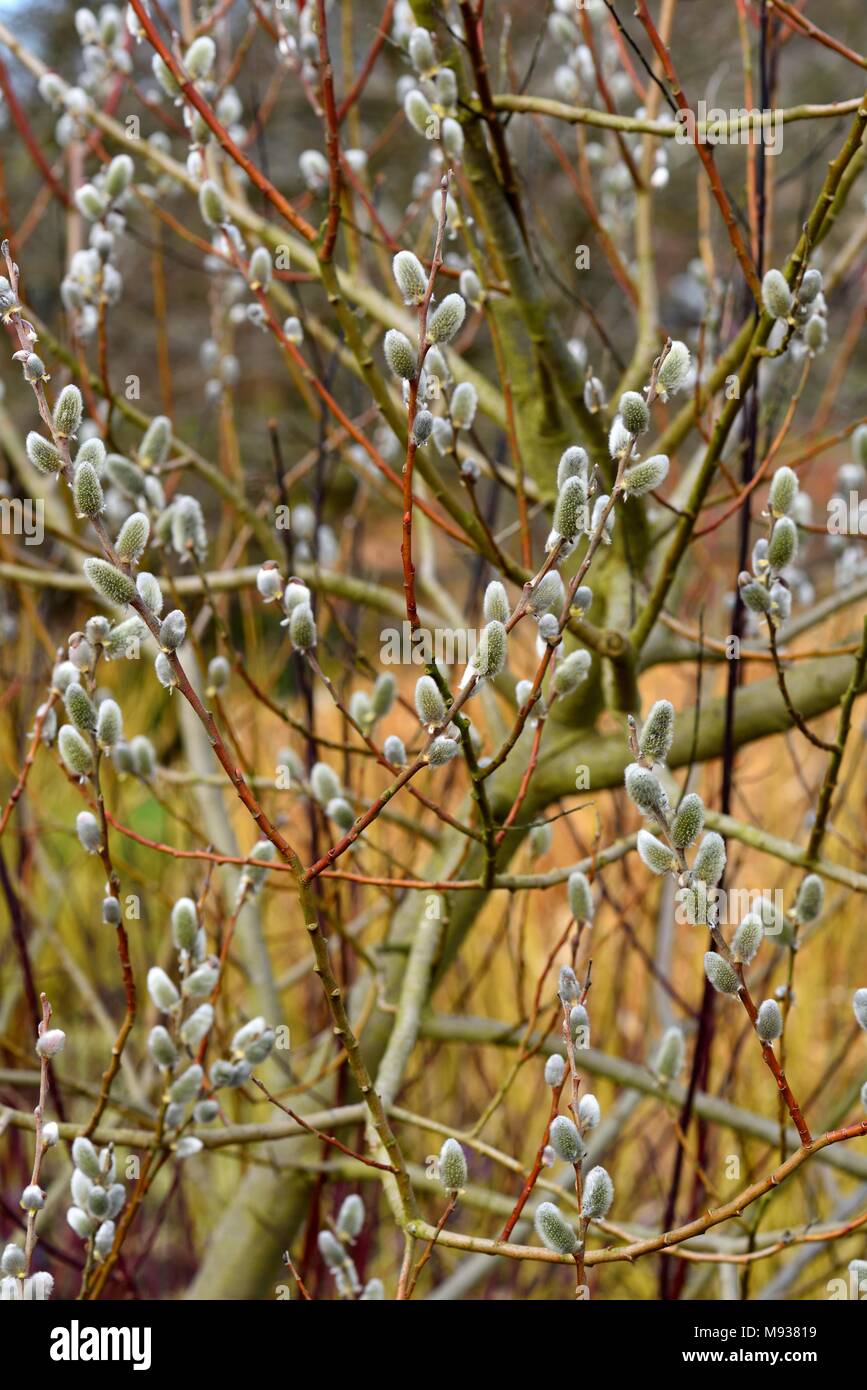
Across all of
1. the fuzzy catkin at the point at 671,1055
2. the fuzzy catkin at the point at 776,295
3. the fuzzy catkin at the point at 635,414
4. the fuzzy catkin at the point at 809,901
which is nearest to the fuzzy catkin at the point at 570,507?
the fuzzy catkin at the point at 635,414

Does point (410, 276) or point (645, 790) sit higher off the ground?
point (410, 276)

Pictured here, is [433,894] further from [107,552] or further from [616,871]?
[616,871]

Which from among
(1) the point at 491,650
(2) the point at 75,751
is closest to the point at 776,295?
(1) the point at 491,650

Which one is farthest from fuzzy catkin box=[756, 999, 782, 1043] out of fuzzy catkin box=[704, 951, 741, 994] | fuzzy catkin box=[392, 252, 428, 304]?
fuzzy catkin box=[392, 252, 428, 304]

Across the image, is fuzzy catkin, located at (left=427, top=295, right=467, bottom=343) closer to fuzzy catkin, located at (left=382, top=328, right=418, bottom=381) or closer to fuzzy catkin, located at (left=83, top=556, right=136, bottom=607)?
fuzzy catkin, located at (left=382, top=328, right=418, bottom=381)

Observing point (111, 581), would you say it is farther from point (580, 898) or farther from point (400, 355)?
point (580, 898)

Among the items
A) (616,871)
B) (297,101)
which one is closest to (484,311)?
(616,871)

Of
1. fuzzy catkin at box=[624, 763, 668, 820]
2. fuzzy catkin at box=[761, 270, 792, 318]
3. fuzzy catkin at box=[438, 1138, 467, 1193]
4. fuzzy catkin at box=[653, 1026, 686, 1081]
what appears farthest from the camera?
fuzzy catkin at box=[653, 1026, 686, 1081]

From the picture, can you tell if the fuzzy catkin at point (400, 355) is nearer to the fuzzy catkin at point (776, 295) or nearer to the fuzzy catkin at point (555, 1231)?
the fuzzy catkin at point (776, 295)

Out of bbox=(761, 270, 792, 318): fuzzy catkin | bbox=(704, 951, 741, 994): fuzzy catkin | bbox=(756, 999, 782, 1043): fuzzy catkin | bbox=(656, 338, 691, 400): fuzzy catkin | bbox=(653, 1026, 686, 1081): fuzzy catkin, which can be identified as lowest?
bbox=(756, 999, 782, 1043): fuzzy catkin

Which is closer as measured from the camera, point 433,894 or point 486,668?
point 486,668
